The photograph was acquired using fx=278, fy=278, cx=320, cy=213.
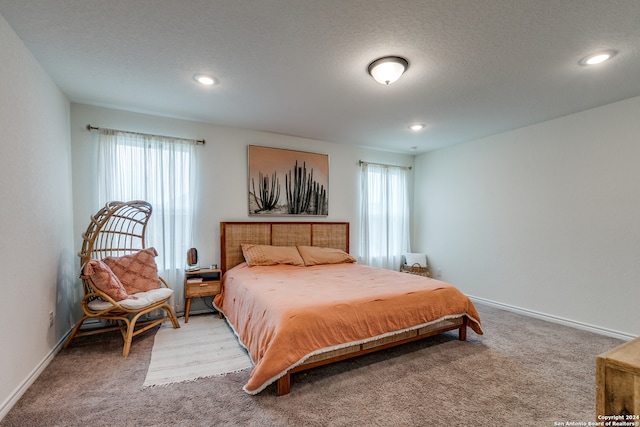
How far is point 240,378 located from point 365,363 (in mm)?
1037

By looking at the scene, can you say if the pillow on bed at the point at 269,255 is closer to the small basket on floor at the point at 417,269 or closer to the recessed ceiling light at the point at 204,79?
the recessed ceiling light at the point at 204,79

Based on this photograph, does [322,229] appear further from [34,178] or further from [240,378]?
[34,178]

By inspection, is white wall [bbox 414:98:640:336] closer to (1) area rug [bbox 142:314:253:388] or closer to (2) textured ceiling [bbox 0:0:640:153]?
(2) textured ceiling [bbox 0:0:640:153]

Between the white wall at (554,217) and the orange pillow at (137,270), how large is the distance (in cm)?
447

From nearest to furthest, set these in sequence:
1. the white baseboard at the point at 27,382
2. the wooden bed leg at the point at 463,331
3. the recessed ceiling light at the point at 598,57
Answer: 1. the white baseboard at the point at 27,382
2. the recessed ceiling light at the point at 598,57
3. the wooden bed leg at the point at 463,331

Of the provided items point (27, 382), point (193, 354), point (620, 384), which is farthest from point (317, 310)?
point (27, 382)

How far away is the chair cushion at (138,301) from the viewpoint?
2.57m

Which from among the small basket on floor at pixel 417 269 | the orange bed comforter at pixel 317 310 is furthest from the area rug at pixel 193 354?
the small basket on floor at pixel 417 269

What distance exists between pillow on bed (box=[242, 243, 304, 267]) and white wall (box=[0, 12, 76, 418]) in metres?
1.87

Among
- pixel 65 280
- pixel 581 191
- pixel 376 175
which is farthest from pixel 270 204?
pixel 581 191

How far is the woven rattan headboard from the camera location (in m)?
3.84

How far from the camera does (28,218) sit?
6.84 feet

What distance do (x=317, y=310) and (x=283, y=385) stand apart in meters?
0.55

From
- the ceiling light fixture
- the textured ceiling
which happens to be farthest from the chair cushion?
the ceiling light fixture
